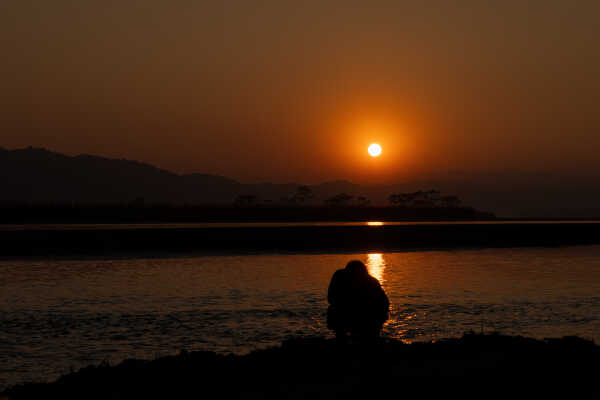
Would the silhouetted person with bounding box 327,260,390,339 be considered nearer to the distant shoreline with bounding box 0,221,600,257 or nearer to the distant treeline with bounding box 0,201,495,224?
the distant shoreline with bounding box 0,221,600,257

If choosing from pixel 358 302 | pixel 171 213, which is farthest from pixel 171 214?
pixel 358 302

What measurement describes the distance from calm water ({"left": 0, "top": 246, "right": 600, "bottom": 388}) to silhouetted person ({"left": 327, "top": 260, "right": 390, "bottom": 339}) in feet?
11.3

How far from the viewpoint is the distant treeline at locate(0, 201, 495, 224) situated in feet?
440

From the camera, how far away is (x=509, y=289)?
94.1ft

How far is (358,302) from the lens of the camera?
46.9ft

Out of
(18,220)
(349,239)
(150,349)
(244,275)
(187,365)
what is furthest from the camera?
(18,220)

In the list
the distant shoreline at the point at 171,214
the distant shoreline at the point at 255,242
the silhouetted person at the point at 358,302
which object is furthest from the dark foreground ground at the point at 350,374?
the distant shoreline at the point at 171,214

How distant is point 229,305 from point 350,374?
38.0 ft

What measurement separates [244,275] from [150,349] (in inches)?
680

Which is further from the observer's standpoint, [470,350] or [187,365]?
[470,350]

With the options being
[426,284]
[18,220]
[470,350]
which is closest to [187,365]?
[470,350]

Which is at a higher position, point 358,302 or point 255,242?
point 358,302

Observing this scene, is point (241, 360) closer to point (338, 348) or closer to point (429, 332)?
point (338, 348)

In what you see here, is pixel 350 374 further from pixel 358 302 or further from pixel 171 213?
pixel 171 213
